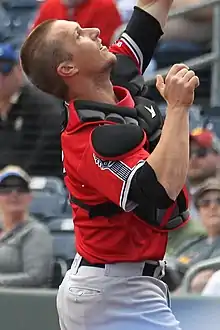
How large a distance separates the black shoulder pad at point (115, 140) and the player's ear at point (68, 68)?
0.80 ft

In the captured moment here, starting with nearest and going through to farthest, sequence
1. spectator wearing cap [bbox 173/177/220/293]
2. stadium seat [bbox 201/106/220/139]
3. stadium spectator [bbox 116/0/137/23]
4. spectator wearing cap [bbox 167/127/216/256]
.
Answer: spectator wearing cap [bbox 173/177/220/293], spectator wearing cap [bbox 167/127/216/256], stadium seat [bbox 201/106/220/139], stadium spectator [bbox 116/0/137/23]

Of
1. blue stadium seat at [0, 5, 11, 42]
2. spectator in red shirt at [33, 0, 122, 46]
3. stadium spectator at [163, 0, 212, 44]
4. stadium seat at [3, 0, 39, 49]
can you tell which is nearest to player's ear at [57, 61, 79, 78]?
spectator in red shirt at [33, 0, 122, 46]

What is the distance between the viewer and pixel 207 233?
4.42 meters

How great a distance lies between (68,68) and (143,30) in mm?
388

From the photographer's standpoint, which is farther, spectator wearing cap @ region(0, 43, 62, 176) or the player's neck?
spectator wearing cap @ region(0, 43, 62, 176)

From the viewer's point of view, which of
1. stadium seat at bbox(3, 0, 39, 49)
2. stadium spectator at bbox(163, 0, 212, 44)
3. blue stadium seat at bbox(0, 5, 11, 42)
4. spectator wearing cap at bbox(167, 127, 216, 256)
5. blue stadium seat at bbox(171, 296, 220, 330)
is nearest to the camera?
blue stadium seat at bbox(171, 296, 220, 330)

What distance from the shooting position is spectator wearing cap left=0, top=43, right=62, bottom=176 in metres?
5.42

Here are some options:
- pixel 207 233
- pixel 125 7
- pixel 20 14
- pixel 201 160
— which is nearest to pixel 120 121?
pixel 207 233

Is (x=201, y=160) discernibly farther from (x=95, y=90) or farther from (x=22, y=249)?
(x=95, y=90)

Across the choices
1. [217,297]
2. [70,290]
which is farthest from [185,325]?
[70,290]

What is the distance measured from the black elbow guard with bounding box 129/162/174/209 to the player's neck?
1.11 feet

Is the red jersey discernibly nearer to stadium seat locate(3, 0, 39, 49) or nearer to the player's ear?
the player's ear

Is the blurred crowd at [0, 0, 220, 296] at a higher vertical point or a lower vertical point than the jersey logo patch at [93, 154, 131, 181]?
lower

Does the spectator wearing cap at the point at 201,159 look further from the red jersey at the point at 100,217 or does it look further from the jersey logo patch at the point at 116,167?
the jersey logo patch at the point at 116,167
